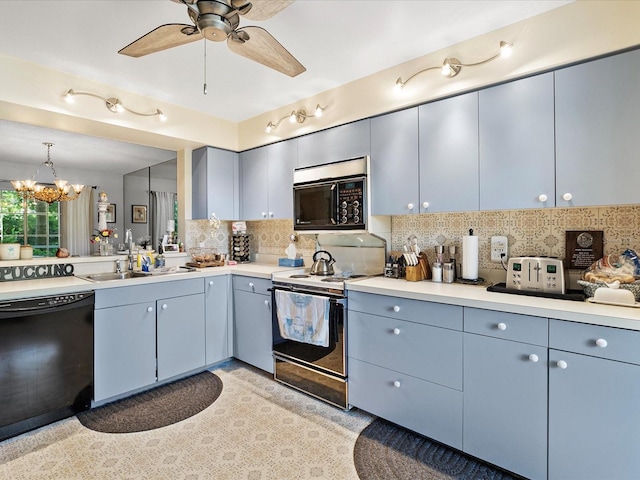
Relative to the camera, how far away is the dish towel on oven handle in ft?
8.11

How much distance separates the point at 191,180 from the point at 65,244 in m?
4.20

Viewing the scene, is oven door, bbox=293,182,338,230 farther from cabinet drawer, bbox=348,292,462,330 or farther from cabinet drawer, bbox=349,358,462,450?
cabinet drawer, bbox=349,358,462,450

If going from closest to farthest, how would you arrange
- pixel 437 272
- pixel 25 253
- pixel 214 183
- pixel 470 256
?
pixel 470 256 → pixel 437 272 → pixel 25 253 → pixel 214 183

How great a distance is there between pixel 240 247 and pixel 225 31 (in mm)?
2629

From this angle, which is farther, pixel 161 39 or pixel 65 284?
pixel 65 284

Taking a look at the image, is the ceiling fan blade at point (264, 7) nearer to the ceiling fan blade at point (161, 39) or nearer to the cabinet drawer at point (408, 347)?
the ceiling fan blade at point (161, 39)

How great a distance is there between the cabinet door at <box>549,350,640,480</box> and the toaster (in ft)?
1.44

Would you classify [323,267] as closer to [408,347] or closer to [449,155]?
[408,347]

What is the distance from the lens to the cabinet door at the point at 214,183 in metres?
3.55

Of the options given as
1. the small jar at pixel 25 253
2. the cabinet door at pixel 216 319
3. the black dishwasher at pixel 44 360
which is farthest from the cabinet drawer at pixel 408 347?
the small jar at pixel 25 253

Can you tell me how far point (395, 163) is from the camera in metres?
2.45

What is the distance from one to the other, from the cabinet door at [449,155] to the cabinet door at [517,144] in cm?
6

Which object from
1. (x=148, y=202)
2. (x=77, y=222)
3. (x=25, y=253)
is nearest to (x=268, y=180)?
(x=25, y=253)

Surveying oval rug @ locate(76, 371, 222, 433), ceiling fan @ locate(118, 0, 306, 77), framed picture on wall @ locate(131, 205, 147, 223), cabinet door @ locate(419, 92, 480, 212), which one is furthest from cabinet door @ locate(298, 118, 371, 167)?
framed picture on wall @ locate(131, 205, 147, 223)
